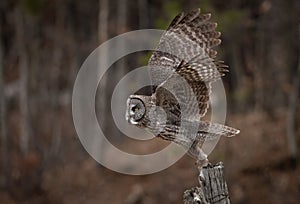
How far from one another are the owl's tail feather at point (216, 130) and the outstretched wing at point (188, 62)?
0.43ft

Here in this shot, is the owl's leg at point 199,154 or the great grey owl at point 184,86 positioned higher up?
the great grey owl at point 184,86

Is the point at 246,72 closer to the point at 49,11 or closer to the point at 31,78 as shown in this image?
the point at 49,11

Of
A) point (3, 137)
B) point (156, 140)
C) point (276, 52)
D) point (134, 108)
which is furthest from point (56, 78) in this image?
point (134, 108)

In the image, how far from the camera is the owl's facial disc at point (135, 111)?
4806 millimetres

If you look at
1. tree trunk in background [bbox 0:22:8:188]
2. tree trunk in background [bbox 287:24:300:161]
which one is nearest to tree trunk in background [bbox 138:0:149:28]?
tree trunk in background [bbox 0:22:8:188]

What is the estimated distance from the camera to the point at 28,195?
1437 centimetres

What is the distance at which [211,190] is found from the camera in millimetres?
4172

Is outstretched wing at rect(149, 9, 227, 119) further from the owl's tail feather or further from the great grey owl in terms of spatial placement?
the owl's tail feather

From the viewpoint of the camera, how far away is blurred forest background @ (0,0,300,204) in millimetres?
12172

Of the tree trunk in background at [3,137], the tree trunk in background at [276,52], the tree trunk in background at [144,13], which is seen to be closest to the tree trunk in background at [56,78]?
the tree trunk in background at [3,137]

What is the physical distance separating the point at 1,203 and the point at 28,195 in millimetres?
678

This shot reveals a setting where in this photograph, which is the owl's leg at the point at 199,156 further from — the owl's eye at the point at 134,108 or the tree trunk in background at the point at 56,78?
the tree trunk in background at the point at 56,78

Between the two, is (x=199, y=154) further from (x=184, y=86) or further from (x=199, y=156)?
(x=184, y=86)

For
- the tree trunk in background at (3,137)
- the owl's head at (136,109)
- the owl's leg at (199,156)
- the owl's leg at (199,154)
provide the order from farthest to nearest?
the tree trunk in background at (3,137)
the owl's head at (136,109)
the owl's leg at (199,154)
the owl's leg at (199,156)
